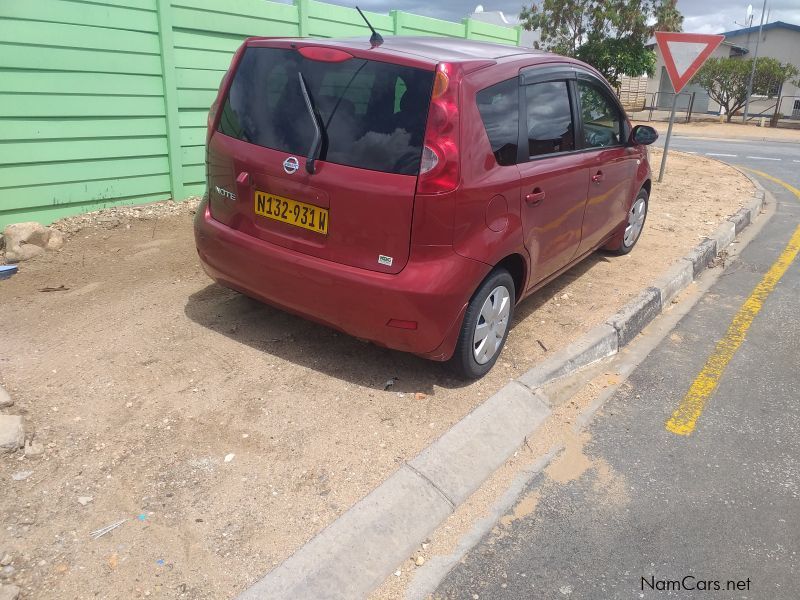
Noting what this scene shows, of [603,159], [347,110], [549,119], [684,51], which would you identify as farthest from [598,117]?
[684,51]

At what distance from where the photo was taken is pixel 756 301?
5.55 metres

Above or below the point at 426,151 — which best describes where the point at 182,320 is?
below

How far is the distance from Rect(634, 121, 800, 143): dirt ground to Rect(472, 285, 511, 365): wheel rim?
20875 millimetres

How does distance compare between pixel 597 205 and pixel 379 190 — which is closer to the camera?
pixel 379 190

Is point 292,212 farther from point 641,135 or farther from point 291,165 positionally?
point 641,135

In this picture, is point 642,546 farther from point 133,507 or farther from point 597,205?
point 597,205

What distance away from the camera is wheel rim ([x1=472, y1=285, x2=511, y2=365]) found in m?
3.64

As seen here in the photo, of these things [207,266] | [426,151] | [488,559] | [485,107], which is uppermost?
[485,107]

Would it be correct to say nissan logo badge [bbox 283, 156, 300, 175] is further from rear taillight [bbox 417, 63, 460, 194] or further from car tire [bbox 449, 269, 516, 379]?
car tire [bbox 449, 269, 516, 379]

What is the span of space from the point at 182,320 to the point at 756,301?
481 centimetres

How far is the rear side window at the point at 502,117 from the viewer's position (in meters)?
3.38

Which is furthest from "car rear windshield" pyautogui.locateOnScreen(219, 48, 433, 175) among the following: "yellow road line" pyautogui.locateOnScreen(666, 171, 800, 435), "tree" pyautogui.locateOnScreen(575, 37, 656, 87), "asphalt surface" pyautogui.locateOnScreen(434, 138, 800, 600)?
"tree" pyautogui.locateOnScreen(575, 37, 656, 87)

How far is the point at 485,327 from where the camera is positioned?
3680mm

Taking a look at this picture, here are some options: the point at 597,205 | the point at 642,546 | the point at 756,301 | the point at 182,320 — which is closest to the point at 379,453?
the point at 642,546
